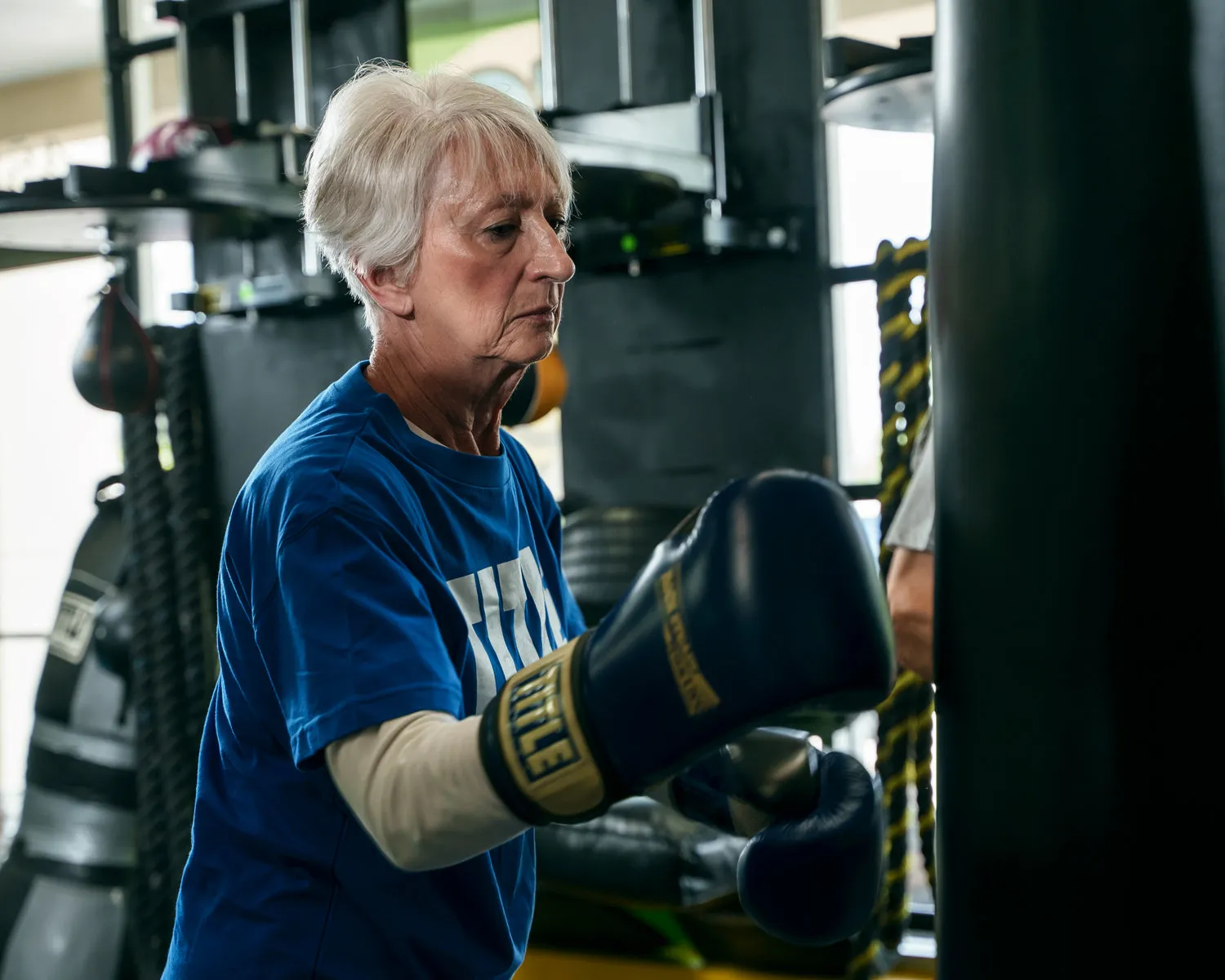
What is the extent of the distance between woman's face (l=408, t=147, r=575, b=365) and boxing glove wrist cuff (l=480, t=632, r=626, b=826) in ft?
1.25

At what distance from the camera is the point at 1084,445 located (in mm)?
822

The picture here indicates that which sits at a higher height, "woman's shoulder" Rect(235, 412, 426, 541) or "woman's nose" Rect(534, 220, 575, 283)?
"woman's nose" Rect(534, 220, 575, 283)

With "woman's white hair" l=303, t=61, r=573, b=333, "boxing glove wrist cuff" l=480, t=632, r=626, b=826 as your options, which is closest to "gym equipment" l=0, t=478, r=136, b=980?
"woman's white hair" l=303, t=61, r=573, b=333

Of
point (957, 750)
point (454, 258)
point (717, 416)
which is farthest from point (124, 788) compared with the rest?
point (957, 750)

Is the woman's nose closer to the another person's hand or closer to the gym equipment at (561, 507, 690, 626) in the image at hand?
the another person's hand

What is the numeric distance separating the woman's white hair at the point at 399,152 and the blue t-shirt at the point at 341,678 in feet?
0.43

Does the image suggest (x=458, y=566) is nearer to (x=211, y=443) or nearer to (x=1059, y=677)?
(x=1059, y=677)

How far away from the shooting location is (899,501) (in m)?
2.39

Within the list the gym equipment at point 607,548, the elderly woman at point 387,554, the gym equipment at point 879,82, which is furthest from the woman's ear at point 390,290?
the gym equipment at point 607,548

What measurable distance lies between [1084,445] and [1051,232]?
5.4 inches

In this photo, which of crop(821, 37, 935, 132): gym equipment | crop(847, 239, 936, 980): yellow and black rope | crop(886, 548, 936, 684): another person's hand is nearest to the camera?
crop(886, 548, 936, 684): another person's hand

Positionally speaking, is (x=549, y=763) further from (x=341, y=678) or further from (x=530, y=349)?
(x=530, y=349)

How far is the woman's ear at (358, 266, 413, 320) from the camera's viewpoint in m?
1.15

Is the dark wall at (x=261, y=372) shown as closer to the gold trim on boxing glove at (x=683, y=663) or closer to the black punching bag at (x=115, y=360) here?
the black punching bag at (x=115, y=360)
